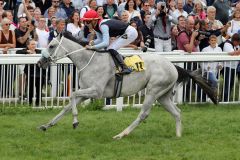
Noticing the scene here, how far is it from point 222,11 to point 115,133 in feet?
29.7

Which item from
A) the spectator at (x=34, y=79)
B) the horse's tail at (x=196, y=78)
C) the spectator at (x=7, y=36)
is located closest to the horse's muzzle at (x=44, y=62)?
the spectator at (x=34, y=79)

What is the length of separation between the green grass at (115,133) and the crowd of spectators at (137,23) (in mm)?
1563

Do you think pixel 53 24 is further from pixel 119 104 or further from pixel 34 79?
pixel 119 104

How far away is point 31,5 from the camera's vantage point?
1833 centimetres

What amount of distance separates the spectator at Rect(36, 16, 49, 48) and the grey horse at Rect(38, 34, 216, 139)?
3.96 metres

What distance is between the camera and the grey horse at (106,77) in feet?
39.1

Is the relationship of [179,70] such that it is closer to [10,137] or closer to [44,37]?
[10,137]

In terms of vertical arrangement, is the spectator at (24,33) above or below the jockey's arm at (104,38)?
below

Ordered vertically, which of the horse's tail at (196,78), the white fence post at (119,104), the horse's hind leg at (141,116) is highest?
the horse's tail at (196,78)

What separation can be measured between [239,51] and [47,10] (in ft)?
17.3

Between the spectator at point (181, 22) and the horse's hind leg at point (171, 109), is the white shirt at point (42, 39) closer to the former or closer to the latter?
the spectator at point (181, 22)

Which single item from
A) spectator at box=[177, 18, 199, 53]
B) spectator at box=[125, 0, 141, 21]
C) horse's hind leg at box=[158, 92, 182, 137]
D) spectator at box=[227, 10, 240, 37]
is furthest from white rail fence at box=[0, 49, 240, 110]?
spectator at box=[125, 0, 141, 21]

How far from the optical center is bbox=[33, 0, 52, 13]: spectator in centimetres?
1930

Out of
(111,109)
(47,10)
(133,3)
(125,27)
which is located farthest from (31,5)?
(125,27)
